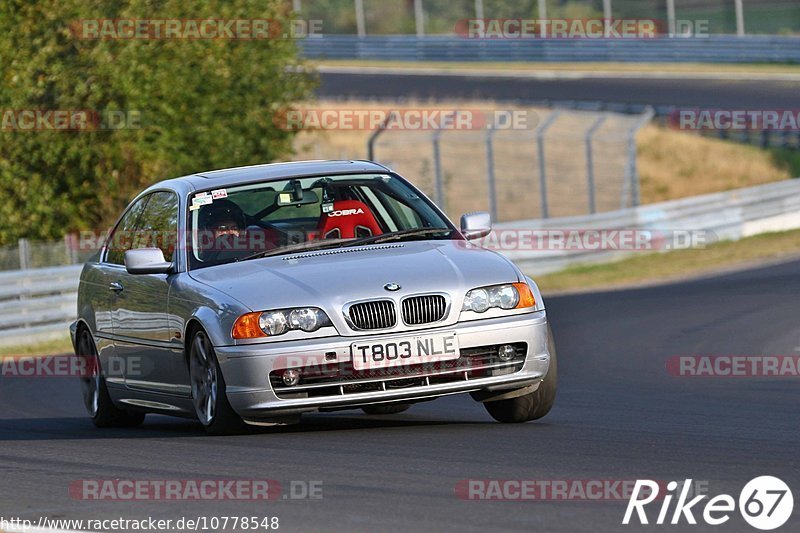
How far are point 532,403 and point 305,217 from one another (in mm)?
1830

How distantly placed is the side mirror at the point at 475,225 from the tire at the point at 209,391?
1.77 m

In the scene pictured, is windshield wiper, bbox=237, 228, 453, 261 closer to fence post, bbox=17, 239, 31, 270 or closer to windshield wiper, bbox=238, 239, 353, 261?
windshield wiper, bbox=238, 239, 353, 261

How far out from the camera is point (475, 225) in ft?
30.9

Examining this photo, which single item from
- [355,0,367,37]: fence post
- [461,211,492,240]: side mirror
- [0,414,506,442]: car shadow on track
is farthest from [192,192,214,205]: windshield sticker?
[355,0,367,37]: fence post

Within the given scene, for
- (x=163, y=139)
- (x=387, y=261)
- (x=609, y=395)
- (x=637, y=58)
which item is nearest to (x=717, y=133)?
(x=637, y=58)

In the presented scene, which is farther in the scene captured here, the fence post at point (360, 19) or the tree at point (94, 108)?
the fence post at point (360, 19)

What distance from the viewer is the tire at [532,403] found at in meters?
8.85

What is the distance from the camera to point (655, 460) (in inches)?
282

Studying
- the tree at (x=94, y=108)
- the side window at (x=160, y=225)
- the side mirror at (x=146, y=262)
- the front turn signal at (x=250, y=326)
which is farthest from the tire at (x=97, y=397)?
the tree at (x=94, y=108)

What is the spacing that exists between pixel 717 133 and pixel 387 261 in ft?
118

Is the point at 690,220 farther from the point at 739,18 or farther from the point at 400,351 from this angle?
the point at 739,18

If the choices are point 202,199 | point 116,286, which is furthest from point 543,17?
point 202,199

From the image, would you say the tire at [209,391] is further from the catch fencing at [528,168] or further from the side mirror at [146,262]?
the catch fencing at [528,168]

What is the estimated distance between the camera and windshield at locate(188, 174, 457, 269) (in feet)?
30.1
